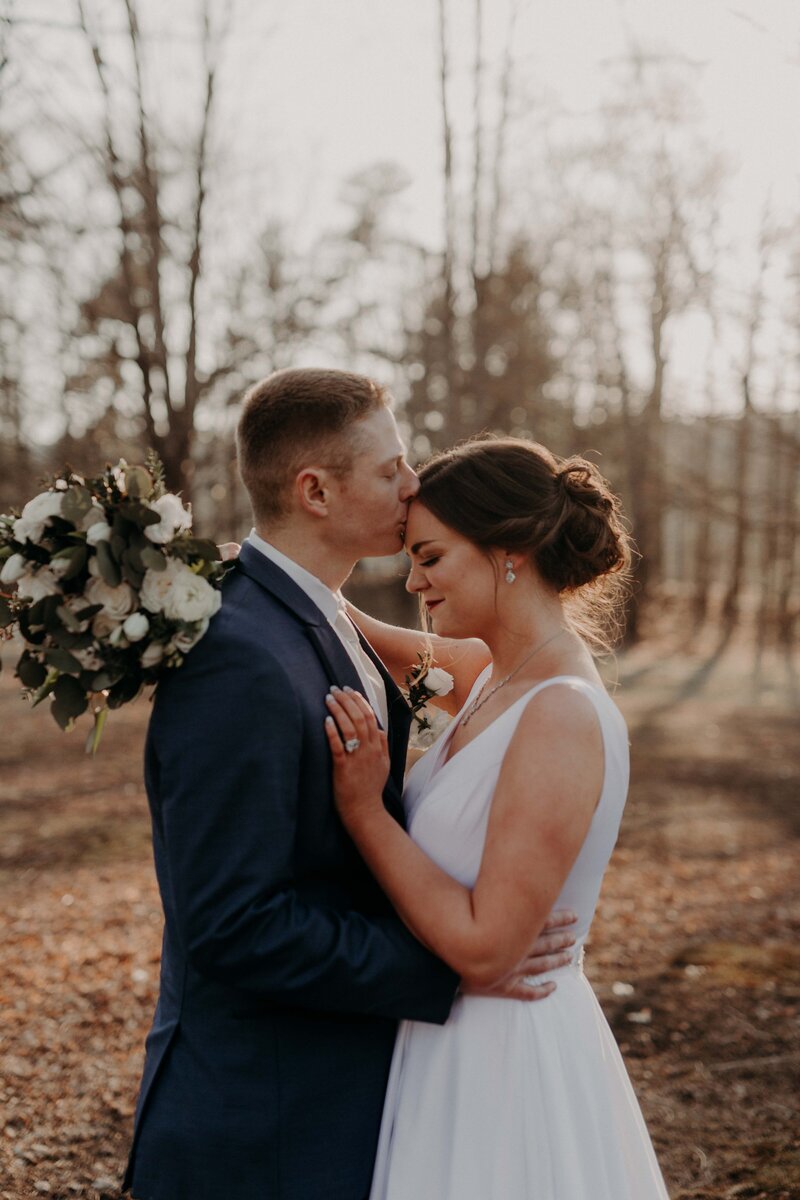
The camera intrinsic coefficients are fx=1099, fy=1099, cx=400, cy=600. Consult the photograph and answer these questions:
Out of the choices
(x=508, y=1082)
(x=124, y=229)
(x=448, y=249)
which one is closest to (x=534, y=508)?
(x=508, y=1082)

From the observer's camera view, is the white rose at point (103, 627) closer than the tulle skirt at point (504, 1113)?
Yes

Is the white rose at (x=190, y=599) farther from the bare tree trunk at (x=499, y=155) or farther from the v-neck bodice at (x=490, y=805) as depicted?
the bare tree trunk at (x=499, y=155)

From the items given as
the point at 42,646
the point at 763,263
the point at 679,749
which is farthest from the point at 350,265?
the point at 42,646

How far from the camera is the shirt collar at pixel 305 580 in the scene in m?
2.56

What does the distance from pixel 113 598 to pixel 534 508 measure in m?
1.06

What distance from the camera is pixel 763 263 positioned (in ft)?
39.5

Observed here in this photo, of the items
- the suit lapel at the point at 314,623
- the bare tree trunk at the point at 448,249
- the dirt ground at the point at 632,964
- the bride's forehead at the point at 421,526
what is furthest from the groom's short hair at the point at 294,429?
the bare tree trunk at the point at 448,249

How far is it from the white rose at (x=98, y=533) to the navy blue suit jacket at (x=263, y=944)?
0.29m

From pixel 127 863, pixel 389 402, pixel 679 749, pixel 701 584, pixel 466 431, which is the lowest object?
pixel 701 584

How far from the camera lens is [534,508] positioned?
2.73 m

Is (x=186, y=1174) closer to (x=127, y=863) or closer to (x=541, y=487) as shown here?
(x=541, y=487)

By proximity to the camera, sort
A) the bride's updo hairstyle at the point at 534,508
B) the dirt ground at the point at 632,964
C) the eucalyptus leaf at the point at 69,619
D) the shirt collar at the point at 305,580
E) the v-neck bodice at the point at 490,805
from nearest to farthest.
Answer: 1. the eucalyptus leaf at the point at 69,619
2. the v-neck bodice at the point at 490,805
3. the shirt collar at the point at 305,580
4. the bride's updo hairstyle at the point at 534,508
5. the dirt ground at the point at 632,964

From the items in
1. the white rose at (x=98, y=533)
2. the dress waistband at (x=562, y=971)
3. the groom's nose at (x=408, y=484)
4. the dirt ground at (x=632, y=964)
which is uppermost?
the groom's nose at (x=408, y=484)

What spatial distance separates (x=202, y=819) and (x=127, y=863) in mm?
6653
